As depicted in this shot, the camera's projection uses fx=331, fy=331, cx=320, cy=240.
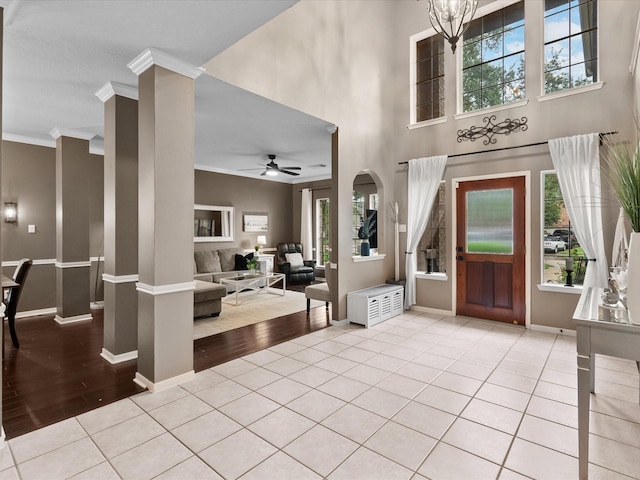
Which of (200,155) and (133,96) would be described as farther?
(200,155)

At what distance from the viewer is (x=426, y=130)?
5508 millimetres

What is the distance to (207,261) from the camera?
7234mm

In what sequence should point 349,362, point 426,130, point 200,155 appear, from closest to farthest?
point 349,362, point 426,130, point 200,155

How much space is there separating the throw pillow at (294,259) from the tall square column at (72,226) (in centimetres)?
460

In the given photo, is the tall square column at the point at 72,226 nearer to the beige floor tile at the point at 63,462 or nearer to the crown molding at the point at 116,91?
the crown molding at the point at 116,91

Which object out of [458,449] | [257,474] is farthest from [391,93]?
[257,474]

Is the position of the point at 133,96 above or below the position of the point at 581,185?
above

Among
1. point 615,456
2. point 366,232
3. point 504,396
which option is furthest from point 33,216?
point 615,456

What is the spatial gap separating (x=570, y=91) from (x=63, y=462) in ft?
20.3

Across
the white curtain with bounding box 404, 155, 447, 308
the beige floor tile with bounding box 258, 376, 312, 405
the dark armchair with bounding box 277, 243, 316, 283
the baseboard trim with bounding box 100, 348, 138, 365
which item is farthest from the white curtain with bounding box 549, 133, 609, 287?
the dark armchair with bounding box 277, 243, 316, 283

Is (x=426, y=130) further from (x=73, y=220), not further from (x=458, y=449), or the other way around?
(x=73, y=220)

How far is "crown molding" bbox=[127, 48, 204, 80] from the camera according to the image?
109 inches

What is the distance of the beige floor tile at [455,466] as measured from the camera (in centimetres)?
186

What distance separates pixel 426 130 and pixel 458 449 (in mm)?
Answer: 4733
